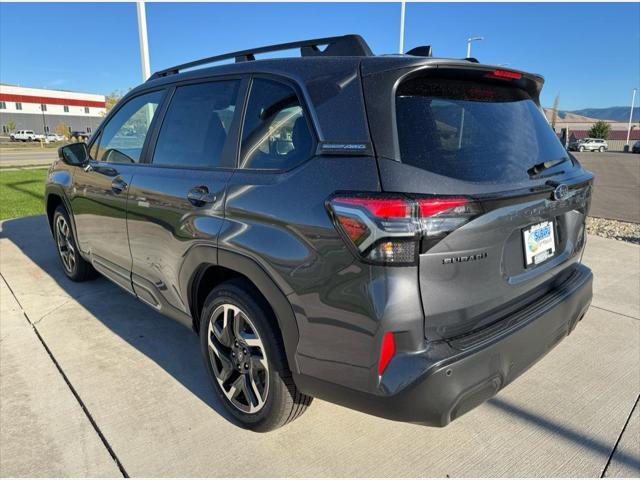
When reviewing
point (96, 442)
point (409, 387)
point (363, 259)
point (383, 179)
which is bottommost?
point (96, 442)

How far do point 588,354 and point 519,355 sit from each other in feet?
5.46

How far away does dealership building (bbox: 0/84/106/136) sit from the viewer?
244 ft

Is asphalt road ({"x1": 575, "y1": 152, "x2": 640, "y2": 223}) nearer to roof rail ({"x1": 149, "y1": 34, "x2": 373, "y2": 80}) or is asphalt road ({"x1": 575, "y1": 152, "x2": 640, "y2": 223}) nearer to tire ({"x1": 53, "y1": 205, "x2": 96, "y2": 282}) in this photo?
roof rail ({"x1": 149, "y1": 34, "x2": 373, "y2": 80})

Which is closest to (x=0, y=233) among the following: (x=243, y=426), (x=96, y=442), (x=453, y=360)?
(x=96, y=442)

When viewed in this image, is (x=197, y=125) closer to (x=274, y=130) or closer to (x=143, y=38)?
(x=274, y=130)

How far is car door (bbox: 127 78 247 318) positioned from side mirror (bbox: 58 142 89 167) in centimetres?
112

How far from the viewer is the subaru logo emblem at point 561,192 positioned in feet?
6.86

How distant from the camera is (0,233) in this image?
6.76m

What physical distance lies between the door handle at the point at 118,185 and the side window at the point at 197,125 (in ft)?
1.21

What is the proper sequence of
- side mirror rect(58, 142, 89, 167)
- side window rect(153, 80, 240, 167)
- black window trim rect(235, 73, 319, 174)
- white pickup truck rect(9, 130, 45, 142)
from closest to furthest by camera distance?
black window trim rect(235, 73, 319, 174) < side window rect(153, 80, 240, 167) < side mirror rect(58, 142, 89, 167) < white pickup truck rect(9, 130, 45, 142)

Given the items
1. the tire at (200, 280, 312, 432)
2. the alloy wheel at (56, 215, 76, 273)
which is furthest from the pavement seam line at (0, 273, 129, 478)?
the alloy wheel at (56, 215, 76, 273)

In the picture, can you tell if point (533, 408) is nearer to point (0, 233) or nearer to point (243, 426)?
point (243, 426)

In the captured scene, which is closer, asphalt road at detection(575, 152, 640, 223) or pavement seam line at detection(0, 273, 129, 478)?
pavement seam line at detection(0, 273, 129, 478)

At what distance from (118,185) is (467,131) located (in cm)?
240
